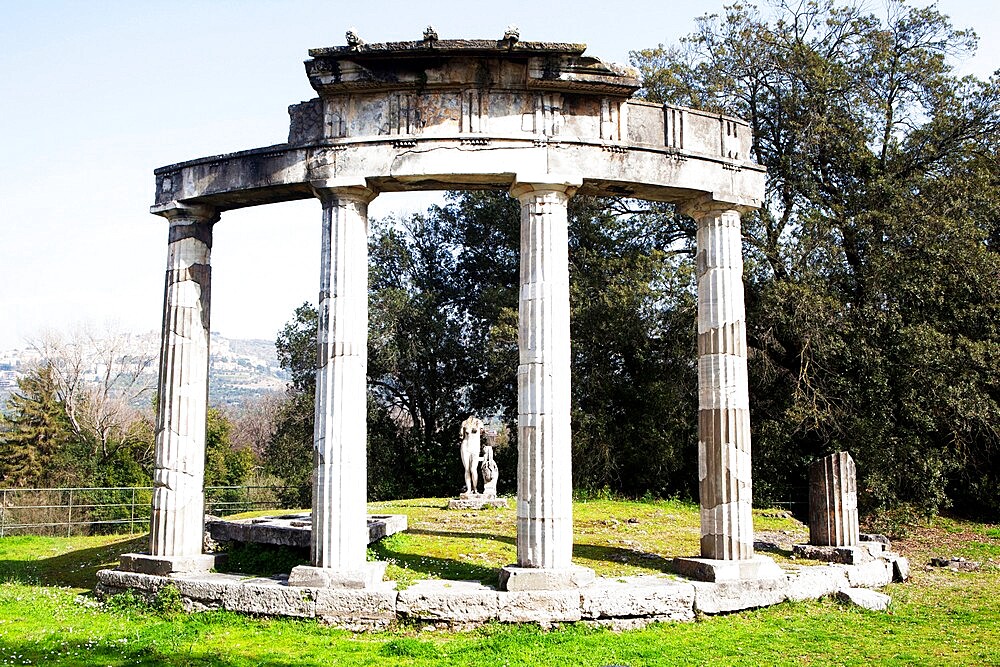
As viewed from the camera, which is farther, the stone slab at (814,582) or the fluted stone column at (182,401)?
the fluted stone column at (182,401)

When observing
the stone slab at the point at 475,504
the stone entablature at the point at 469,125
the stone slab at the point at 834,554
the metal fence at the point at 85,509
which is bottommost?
the metal fence at the point at 85,509

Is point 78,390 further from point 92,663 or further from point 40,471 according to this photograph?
point 92,663

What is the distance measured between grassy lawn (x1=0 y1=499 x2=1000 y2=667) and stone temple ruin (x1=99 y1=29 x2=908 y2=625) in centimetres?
50

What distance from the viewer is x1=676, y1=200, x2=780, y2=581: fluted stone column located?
12.5 meters

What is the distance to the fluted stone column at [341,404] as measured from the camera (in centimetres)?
1153

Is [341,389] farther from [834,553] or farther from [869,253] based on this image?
[869,253]

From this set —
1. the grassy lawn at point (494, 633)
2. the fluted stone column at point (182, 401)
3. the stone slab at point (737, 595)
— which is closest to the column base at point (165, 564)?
the fluted stone column at point (182, 401)

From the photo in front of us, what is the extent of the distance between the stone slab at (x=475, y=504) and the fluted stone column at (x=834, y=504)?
8465mm

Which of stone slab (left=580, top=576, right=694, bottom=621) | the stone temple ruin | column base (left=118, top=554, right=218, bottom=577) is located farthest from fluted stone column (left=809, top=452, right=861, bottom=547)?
column base (left=118, top=554, right=218, bottom=577)

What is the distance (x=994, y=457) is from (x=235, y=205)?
2260 cm

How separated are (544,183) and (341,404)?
4.27 m

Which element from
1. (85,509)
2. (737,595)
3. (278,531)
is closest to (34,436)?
(85,509)

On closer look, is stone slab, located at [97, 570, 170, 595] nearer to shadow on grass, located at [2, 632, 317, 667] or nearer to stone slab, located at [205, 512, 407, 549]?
stone slab, located at [205, 512, 407, 549]

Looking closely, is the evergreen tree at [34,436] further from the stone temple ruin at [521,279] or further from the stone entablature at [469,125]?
the stone entablature at [469,125]
